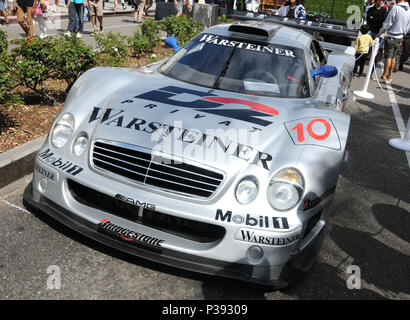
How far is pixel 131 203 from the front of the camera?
279 cm

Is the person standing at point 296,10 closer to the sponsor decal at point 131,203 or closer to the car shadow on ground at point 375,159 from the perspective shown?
the car shadow on ground at point 375,159

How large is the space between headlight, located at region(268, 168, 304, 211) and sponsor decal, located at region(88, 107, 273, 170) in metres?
0.12

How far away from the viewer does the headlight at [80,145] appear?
3.10 meters

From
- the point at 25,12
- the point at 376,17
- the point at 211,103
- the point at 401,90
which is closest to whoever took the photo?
the point at 211,103

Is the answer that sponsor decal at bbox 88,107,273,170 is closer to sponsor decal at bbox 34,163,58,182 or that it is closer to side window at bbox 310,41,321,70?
sponsor decal at bbox 34,163,58,182

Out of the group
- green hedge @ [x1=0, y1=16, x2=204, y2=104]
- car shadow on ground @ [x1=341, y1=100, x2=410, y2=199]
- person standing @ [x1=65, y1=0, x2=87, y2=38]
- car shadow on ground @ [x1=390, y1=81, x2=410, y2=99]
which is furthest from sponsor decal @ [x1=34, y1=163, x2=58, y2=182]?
car shadow on ground @ [x1=390, y1=81, x2=410, y2=99]

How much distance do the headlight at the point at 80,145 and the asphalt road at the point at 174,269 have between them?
0.68m

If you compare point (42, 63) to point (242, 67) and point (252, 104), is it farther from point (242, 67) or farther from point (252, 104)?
point (252, 104)

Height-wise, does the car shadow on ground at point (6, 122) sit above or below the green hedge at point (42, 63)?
below

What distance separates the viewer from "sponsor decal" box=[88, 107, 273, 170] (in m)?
2.89

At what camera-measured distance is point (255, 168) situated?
9.32 ft

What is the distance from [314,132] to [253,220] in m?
0.98

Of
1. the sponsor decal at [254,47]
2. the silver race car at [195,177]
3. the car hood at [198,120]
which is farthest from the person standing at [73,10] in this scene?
the silver race car at [195,177]

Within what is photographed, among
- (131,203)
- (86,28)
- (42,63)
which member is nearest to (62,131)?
(131,203)
